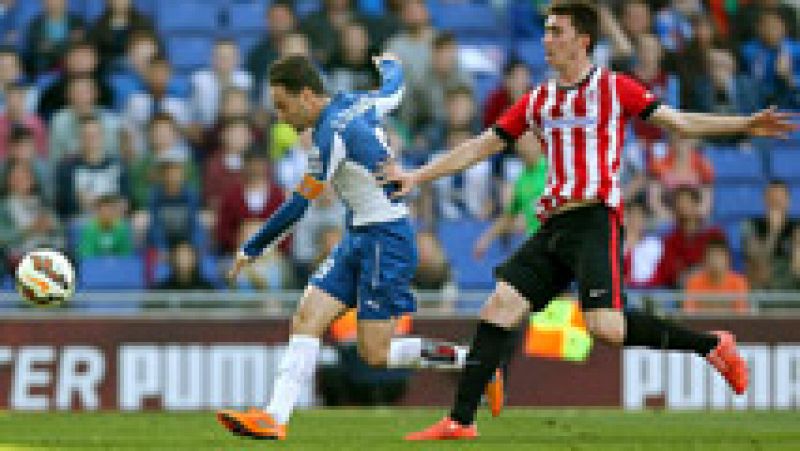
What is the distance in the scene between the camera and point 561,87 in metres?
10.2

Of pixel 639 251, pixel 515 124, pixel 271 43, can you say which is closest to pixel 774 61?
pixel 639 251

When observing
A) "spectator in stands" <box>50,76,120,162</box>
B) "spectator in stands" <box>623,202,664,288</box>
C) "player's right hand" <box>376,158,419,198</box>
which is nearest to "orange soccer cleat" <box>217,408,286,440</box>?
"player's right hand" <box>376,158,419,198</box>

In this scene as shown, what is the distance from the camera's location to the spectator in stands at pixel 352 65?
17.8 meters

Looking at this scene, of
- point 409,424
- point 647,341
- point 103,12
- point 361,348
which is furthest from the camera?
point 103,12

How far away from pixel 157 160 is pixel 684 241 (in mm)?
4563

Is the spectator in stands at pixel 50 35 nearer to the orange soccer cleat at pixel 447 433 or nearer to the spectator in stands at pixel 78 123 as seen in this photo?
the spectator in stands at pixel 78 123

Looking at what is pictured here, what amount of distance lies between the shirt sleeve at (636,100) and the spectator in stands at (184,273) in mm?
6387

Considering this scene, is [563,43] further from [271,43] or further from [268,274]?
[271,43]

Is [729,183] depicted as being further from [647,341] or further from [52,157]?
[647,341]

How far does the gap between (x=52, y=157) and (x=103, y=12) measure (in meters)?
1.94

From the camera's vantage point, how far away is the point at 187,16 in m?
19.6

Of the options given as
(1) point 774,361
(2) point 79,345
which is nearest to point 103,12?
(2) point 79,345

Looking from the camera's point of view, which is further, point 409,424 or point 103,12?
point 103,12

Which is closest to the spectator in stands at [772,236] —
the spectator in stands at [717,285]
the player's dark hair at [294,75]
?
the spectator in stands at [717,285]
